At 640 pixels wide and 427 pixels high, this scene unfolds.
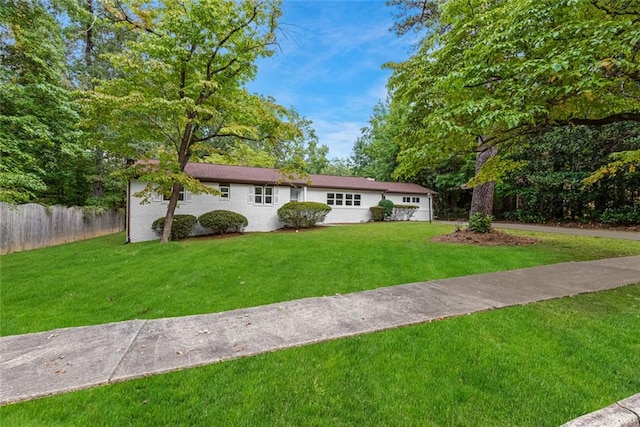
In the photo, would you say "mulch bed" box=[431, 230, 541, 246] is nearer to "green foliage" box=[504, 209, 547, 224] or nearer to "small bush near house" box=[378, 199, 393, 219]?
"small bush near house" box=[378, 199, 393, 219]

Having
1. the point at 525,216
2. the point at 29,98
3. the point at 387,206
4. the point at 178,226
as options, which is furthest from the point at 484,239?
the point at 29,98

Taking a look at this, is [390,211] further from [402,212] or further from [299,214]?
[299,214]

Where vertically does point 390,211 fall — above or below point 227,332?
above

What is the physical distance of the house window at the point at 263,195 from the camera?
51.2 ft

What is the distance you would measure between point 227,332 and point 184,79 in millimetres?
10457

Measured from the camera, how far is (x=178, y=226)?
1271 centimetres

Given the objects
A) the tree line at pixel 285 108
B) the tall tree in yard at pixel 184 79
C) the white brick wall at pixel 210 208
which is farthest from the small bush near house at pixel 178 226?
the tree line at pixel 285 108

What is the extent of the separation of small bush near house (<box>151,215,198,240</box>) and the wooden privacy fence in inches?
148

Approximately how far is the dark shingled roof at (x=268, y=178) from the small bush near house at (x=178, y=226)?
7.03 feet

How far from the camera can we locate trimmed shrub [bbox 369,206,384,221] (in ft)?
67.1

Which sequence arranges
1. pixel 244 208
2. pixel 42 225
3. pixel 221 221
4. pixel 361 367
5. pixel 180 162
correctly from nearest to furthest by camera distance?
pixel 361 367 → pixel 42 225 → pixel 180 162 → pixel 221 221 → pixel 244 208

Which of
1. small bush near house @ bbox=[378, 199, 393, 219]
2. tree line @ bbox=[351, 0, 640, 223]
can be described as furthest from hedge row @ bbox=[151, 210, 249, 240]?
small bush near house @ bbox=[378, 199, 393, 219]

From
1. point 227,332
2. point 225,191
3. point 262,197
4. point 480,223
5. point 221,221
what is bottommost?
point 227,332

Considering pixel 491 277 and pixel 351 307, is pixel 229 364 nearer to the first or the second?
pixel 351 307
